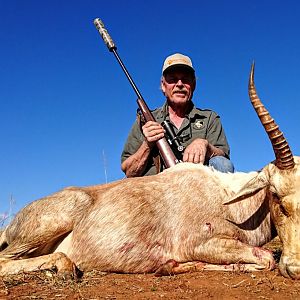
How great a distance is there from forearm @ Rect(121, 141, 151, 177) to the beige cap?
5.10 ft

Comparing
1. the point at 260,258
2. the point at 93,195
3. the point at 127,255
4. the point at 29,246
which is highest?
the point at 93,195

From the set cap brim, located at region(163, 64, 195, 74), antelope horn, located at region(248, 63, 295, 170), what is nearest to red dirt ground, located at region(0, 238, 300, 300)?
antelope horn, located at region(248, 63, 295, 170)

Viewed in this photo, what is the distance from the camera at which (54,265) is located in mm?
4977

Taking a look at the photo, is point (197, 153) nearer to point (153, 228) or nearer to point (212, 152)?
point (212, 152)

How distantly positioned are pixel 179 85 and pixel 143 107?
73cm

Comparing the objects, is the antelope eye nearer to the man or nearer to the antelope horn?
the antelope horn

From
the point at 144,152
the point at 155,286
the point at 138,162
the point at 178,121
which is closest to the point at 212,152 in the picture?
the point at 144,152

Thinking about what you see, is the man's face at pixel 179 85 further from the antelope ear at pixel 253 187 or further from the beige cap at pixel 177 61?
the antelope ear at pixel 253 187

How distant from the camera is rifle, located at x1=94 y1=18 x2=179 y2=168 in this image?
22.9ft

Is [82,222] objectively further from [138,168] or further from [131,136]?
[131,136]

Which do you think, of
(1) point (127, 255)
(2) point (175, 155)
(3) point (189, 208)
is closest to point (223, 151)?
(2) point (175, 155)

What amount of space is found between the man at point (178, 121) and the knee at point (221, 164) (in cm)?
66

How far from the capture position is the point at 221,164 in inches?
259

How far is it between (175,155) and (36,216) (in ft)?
8.65
